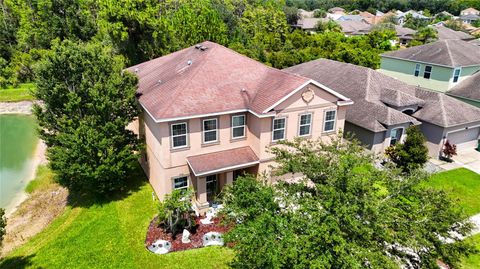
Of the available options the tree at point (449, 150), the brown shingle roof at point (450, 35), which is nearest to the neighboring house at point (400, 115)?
the tree at point (449, 150)

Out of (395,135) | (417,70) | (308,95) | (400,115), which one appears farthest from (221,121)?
(417,70)

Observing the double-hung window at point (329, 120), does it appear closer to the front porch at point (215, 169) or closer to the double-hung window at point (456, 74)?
the front porch at point (215, 169)

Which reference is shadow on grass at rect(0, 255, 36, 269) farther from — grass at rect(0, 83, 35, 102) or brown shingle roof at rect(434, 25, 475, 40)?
brown shingle roof at rect(434, 25, 475, 40)

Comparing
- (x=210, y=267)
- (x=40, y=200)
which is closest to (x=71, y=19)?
(x=40, y=200)

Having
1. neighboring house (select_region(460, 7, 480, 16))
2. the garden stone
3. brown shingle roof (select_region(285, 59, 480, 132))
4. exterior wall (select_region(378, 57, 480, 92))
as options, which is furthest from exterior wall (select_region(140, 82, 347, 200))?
neighboring house (select_region(460, 7, 480, 16))

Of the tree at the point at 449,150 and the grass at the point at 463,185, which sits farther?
the tree at the point at 449,150

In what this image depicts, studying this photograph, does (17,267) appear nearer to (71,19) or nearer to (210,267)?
(210,267)
